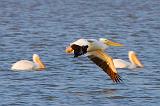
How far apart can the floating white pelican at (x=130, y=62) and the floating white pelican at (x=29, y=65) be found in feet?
5.20

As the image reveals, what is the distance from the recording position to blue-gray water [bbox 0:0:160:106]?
14626 mm

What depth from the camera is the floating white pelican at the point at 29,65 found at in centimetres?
1772

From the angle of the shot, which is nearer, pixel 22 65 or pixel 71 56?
pixel 22 65

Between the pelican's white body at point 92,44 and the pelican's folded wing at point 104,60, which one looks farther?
the pelican's folded wing at point 104,60

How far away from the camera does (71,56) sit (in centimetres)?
2047

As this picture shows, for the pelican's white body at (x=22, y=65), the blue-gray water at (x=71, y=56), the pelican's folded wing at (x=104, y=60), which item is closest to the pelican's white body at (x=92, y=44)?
the pelican's folded wing at (x=104, y=60)

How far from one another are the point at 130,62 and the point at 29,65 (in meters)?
2.64

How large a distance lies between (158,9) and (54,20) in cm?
712

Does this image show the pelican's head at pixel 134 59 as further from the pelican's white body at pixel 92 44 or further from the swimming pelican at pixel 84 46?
the pelican's white body at pixel 92 44

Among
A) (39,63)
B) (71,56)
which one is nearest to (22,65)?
(39,63)

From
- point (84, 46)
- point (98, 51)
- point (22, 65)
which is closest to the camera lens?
point (84, 46)

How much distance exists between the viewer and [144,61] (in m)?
19.4

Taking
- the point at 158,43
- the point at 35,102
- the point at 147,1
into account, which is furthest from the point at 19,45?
the point at 147,1

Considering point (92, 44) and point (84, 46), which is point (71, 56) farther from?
point (84, 46)
